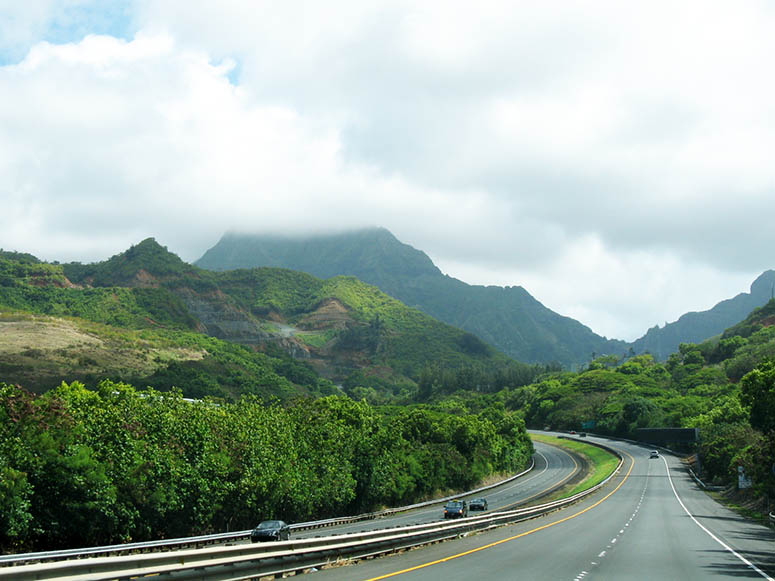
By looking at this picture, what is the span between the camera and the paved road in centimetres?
6159

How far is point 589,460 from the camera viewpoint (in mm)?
145750

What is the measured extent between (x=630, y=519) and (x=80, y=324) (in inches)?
5847

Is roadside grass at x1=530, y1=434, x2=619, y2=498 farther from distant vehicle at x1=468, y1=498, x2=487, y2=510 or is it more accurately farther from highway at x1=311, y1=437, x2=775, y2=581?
highway at x1=311, y1=437, x2=775, y2=581

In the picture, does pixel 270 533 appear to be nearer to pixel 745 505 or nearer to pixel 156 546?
pixel 156 546

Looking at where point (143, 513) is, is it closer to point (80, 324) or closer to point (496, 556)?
point (496, 556)

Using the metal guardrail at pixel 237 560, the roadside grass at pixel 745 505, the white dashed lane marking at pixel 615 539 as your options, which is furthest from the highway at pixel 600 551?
the roadside grass at pixel 745 505

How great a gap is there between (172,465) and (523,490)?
2803 inches

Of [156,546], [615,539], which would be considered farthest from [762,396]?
[156,546]

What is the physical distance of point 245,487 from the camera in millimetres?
51250

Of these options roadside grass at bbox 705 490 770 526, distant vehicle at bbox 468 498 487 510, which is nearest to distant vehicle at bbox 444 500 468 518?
distant vehicle at bbox 468 498 487 510

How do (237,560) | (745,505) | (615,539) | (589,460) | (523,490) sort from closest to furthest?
1. (237,560)
2. (615,539)
3. (745,505)
4. (523,490)
5. (589,460)

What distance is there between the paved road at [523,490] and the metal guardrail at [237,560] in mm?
23014

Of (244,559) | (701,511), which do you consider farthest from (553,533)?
(701,511)

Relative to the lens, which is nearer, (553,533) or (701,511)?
(553,533)
